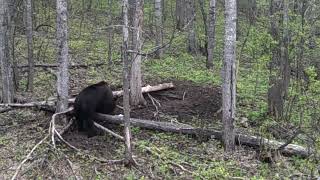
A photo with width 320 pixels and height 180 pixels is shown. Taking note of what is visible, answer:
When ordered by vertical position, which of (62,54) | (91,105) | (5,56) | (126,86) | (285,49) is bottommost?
(91,105)

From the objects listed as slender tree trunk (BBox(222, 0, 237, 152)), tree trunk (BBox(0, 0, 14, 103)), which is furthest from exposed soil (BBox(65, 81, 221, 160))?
tree trunk (BBox(0, 0, 14, 103))

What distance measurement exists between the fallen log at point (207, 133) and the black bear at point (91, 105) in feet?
0.95

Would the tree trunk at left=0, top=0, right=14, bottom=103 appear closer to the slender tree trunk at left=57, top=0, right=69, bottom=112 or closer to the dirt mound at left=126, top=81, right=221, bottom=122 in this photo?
the slender tree trunk at left=57, top=0, right=69, bottom=112

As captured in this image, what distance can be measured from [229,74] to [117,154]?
2775mm

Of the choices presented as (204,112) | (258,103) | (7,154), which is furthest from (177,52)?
(7,154)

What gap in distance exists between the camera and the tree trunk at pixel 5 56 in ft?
35.5

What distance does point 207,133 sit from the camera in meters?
10.0

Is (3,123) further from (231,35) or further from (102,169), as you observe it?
(231,35)

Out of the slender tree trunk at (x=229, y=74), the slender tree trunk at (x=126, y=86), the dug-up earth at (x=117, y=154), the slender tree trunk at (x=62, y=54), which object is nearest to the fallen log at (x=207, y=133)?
the dug-up earth at (x=117, y=154)

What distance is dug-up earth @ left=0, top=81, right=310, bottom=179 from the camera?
27.3 ft

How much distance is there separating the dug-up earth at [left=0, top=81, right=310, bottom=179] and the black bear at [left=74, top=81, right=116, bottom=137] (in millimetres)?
259

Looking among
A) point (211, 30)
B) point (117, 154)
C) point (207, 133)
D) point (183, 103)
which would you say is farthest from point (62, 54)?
point (211, 30)

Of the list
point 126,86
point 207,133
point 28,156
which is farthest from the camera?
point 207,133

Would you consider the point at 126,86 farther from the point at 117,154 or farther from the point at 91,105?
the point at 91,105
